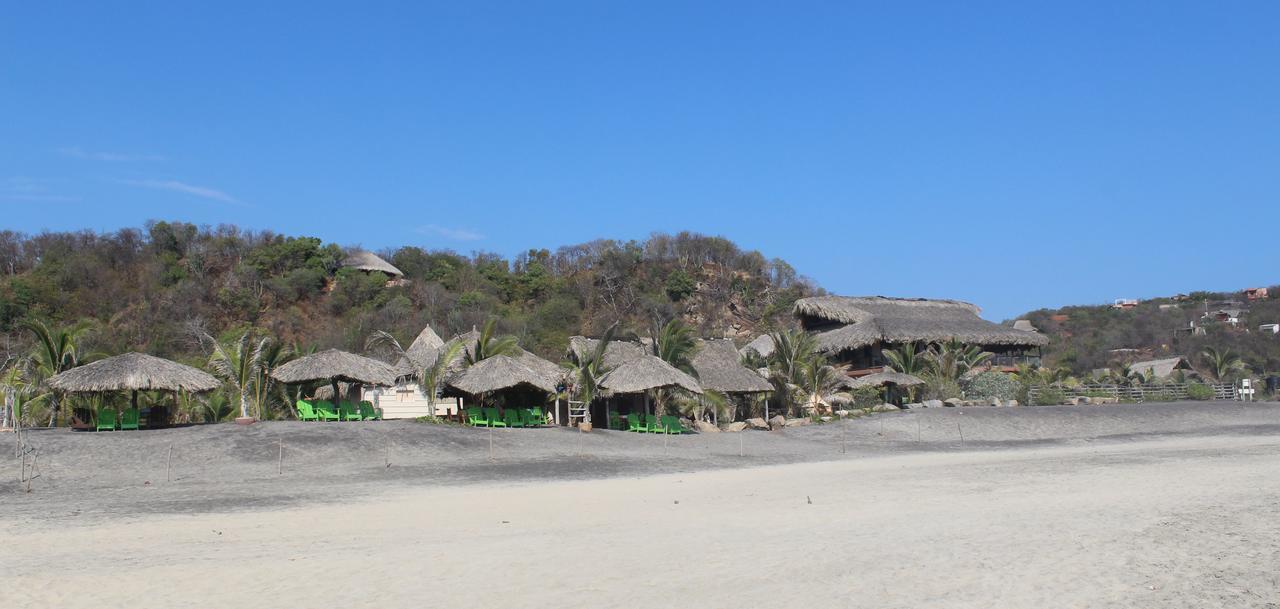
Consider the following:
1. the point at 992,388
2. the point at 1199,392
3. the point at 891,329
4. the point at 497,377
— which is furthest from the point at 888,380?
the point at 497,377

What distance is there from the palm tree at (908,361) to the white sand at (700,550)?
20.0 m

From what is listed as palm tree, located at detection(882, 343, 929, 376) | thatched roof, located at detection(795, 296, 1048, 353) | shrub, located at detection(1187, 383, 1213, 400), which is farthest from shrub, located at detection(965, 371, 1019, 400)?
shrub, located at detection(1187, 383, 1213, 400)

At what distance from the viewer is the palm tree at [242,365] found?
83.8 ft

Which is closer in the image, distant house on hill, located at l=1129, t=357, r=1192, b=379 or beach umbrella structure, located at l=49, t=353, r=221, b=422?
beach umbrella structure, located at l=49, t=353, r=221, b=422

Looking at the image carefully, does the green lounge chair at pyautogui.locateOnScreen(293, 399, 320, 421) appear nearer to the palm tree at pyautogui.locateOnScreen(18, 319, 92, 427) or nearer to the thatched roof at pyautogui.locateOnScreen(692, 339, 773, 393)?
the palm tree at pyautogui.locateOnScreen(18, 319, 92, 427)

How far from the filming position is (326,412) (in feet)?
84.5

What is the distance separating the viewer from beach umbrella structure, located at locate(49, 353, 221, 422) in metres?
22.5

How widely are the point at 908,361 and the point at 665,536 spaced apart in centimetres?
2686

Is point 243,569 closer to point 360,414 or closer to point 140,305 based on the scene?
point 360,414

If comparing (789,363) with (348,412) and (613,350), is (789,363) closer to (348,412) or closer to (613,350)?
(613,350)

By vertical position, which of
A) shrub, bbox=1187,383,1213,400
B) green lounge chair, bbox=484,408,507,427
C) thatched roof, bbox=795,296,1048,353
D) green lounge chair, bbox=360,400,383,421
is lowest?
shrub, bbox=1187,383,1213,400

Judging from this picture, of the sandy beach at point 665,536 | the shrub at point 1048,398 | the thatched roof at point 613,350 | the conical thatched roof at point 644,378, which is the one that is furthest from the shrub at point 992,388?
the sandy beach at point 665,536

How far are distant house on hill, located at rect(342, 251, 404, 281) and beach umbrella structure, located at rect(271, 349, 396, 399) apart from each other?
3513cm

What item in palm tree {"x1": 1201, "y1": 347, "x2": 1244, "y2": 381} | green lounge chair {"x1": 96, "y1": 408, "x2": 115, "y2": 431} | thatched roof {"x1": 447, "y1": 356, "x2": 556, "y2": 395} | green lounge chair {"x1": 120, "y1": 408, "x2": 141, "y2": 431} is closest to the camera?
green lounge chair {"x1": 96, "y1": 408, "x2": 115, "y2": 431}
